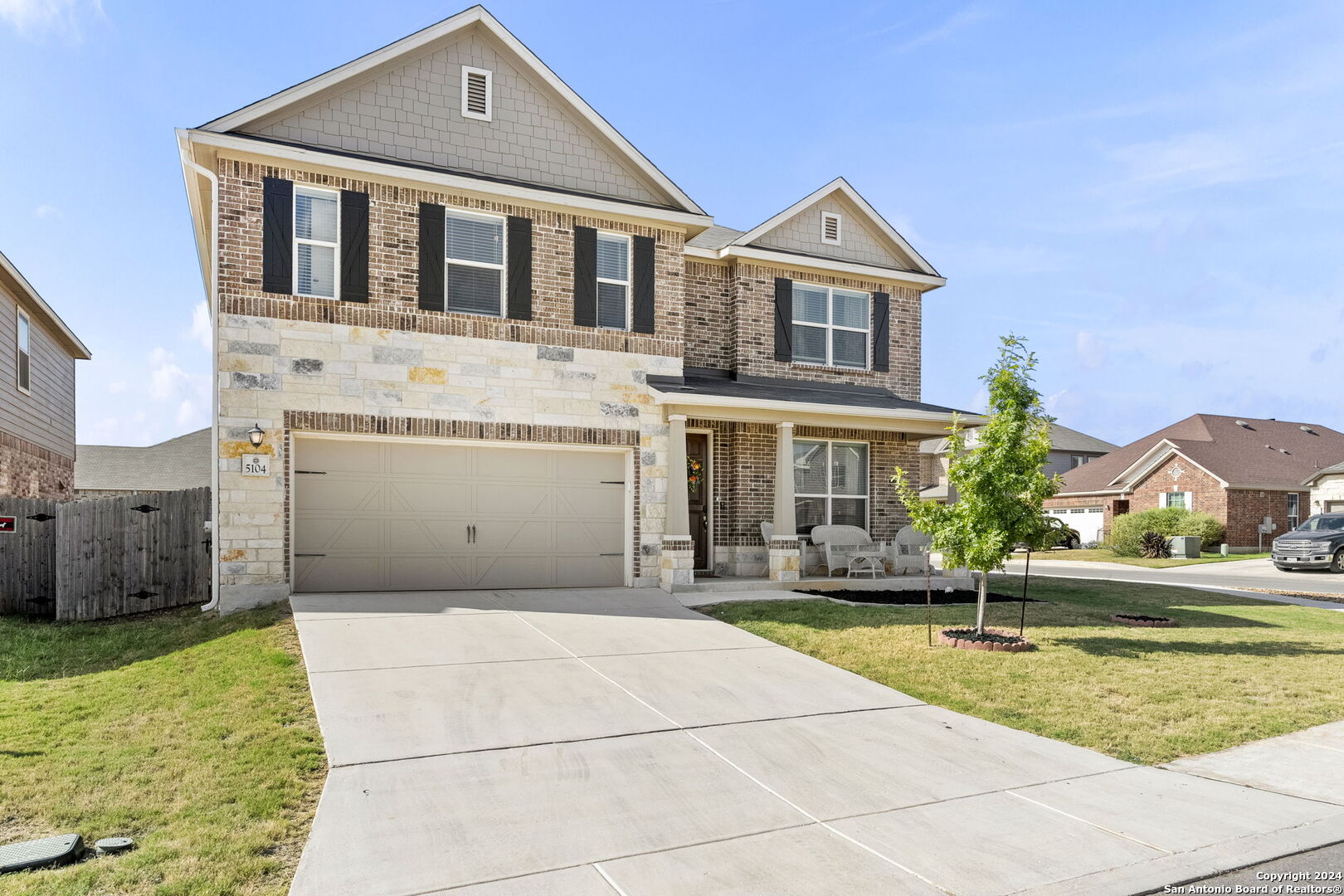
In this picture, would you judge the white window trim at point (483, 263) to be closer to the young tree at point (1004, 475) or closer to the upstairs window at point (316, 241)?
the upstairs window at point (316, 241)

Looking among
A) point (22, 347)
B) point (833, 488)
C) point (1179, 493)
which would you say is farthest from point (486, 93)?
point (1179, 493)

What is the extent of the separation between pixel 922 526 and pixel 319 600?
773 centimetres

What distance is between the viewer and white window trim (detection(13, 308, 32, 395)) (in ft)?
58.4

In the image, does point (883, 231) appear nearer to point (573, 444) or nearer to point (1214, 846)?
point (573, 444)

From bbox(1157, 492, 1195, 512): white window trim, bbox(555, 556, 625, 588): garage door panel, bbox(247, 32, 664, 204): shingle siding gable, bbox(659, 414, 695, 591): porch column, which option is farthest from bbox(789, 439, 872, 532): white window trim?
bbox(1157, 492, 1195, 512): white window trim

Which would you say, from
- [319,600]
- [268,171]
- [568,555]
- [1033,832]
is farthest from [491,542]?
[1033,832]

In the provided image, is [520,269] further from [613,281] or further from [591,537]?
[591,537]

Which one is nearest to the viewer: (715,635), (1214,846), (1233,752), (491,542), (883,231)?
(1214,846)

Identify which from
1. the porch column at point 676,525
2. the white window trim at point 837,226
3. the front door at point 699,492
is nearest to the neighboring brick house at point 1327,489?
the white window trim at point 837,226

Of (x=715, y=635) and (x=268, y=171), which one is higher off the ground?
(x=268, y=171)

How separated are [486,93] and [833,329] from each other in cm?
779

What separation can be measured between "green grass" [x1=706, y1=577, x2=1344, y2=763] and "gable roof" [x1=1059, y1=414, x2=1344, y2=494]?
68.8 feet

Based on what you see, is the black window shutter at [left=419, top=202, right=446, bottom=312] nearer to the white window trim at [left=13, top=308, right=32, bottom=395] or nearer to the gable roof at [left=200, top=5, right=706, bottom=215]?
the gable roof at [left=200, top=5, right=706, bottom=215]

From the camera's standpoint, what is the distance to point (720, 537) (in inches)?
614
